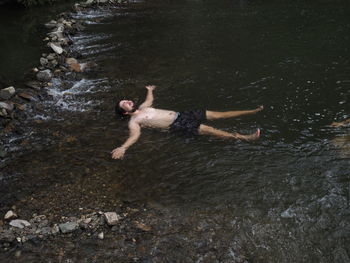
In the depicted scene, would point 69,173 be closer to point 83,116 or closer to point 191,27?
point 83,116

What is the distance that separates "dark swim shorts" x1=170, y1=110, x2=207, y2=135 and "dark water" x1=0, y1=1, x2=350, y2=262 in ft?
0.65

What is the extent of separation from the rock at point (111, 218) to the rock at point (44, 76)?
254 inches

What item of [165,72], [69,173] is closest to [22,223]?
[69,173]

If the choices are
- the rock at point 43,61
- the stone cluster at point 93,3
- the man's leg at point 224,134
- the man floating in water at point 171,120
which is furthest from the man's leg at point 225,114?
the stone cluster at point 93,3

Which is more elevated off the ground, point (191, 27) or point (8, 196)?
point (191, 27)

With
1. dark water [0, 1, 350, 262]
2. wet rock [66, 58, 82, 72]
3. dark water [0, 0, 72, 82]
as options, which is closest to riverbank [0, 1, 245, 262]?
dark water [0, 1, 350, 262]

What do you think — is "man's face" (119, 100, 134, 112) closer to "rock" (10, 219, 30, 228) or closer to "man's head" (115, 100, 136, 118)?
"man's head" (115, 100, 136, 118)

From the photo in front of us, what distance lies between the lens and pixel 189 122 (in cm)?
745

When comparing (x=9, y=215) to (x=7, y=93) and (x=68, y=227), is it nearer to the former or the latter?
(x=68, y=227)

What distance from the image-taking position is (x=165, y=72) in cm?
1067

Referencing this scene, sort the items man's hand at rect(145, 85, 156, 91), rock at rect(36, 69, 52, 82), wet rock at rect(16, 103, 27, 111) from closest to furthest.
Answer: wet rock at rect(16, 103, 27, 111), man's hand at rect(145, 85, 156, 91), rock at rect(36, 69, 52, 82)

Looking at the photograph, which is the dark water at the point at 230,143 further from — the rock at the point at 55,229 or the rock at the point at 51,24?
the rock at the point at 51,24

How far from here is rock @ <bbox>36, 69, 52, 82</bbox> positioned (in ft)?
34.9

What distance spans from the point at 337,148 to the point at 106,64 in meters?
7.69
